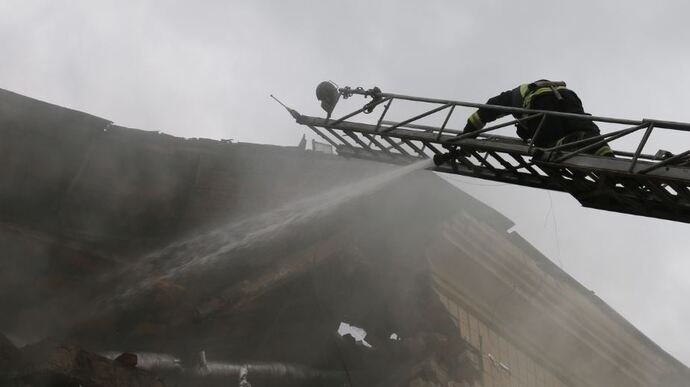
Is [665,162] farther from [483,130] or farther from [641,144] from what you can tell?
[483,130]

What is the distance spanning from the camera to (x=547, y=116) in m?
6.98

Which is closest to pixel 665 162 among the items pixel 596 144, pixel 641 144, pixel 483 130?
pixel 641 144

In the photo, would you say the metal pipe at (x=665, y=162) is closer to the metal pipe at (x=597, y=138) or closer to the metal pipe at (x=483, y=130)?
the metal pipe at (x=597, y=138)

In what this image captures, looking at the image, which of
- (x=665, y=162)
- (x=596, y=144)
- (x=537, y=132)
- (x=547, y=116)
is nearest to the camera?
(x=665, y=162)

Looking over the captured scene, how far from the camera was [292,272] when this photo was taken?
8625mm

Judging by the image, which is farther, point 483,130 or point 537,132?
point 483,130

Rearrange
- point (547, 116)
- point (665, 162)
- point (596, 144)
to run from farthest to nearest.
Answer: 1. point (547, 116)
2. point (596, 144)
3. point (665, 162)

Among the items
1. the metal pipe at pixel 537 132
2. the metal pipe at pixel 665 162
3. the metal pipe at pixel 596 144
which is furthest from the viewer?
the metal pipe at pixel 537 132

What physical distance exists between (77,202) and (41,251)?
66 cm

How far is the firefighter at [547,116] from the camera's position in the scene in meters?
6.81

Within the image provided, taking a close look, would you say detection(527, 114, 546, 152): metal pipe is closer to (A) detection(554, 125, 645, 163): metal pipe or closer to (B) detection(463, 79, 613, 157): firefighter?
(B) detection(463, 79, 613, 157): firefighter

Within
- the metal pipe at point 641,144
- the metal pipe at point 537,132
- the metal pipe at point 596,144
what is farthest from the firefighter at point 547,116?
the metal pipe at point 641,144

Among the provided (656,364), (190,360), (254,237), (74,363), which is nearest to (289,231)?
(254,237)

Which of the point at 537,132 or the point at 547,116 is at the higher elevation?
the point at 547,116
